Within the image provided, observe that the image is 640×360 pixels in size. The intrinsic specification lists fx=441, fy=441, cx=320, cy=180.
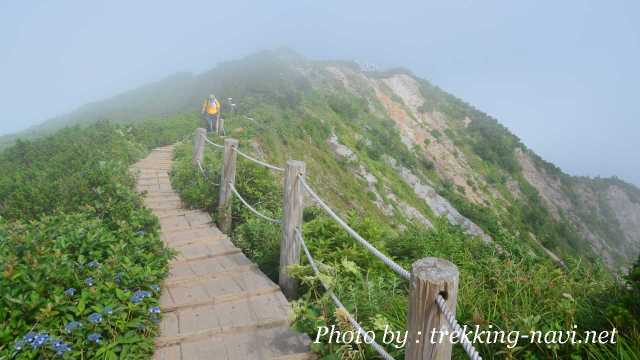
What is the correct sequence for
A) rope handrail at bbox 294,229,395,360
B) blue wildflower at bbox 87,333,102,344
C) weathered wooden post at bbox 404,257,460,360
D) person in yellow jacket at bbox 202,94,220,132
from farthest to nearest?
person in yellow jacket at bbox 202,94,220,132, blue wildflower at bbox 87,333,102,344, rope handrail at bbox 294,229,395,360, weathered wooden post at bbox 404,257,460,360

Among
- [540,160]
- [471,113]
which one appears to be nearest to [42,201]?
[471,113]

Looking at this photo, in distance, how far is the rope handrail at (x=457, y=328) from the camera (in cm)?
169

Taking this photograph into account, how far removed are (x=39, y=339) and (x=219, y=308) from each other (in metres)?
1.57

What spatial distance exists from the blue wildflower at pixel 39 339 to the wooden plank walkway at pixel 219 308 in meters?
0.77

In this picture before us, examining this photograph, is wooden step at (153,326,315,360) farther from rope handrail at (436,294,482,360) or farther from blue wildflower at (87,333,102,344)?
rope handrail at (436,294,482,360)

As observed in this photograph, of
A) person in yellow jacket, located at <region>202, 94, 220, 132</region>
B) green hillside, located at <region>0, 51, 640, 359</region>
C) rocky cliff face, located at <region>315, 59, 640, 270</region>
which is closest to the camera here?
green hillside, located at <region>0, 51, 640, 359</region>

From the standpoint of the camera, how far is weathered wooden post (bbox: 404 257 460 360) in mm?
1939

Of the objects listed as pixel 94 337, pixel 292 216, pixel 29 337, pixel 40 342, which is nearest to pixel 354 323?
pixel 292 216

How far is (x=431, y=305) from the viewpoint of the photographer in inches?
78.4

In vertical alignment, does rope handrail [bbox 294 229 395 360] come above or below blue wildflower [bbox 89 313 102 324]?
below

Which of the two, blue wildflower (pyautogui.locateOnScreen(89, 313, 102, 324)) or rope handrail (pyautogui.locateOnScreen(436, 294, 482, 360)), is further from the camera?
blue wildflower (pyautogui.locateOnScreen(89, 313, 102, 324))

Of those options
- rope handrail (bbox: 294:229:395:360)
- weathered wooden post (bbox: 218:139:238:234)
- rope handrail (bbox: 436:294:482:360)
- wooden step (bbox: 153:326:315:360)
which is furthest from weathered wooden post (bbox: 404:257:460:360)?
weathered wooden post (bbox: 218:139:238:234)

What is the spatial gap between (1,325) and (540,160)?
2015 inches

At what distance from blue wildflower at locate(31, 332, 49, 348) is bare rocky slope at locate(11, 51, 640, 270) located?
702 cm
